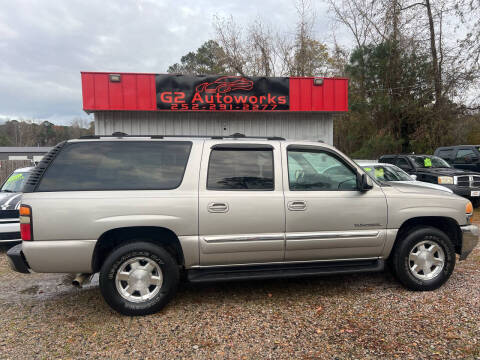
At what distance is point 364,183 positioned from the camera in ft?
11.9

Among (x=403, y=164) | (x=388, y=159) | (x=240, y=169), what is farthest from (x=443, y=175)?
(x=240, y=169)

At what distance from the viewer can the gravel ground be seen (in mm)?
2801

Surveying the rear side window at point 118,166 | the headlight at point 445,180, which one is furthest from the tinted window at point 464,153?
the rear side window at point 118,166

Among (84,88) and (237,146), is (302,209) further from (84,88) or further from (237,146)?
(84,88)

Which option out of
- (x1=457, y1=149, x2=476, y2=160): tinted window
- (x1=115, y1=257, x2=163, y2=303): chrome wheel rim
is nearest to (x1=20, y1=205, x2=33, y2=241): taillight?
(x1=115, y1=257, x2=163, y2=303): chrome wheel rim

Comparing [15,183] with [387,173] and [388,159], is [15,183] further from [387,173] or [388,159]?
[388,159]

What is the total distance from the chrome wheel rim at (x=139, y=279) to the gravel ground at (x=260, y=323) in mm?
250

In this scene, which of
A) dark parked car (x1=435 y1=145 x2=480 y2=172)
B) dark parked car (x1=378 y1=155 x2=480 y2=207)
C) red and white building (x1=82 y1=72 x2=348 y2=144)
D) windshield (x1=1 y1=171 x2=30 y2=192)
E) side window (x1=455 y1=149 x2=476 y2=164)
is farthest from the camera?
side window (x1=455 y1=149 x2=476 y2=164)

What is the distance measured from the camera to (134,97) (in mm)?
8797

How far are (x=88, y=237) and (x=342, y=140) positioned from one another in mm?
22678

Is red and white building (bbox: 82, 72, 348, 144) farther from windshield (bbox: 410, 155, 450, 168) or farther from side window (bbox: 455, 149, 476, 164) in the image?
side window (bbox: 455, 149, 476, 164)

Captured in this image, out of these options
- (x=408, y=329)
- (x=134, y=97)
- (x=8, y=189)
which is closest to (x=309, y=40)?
(x=134, y=97)

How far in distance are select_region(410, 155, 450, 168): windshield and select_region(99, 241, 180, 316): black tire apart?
9.87 m

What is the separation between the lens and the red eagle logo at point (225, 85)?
9.05 metres
